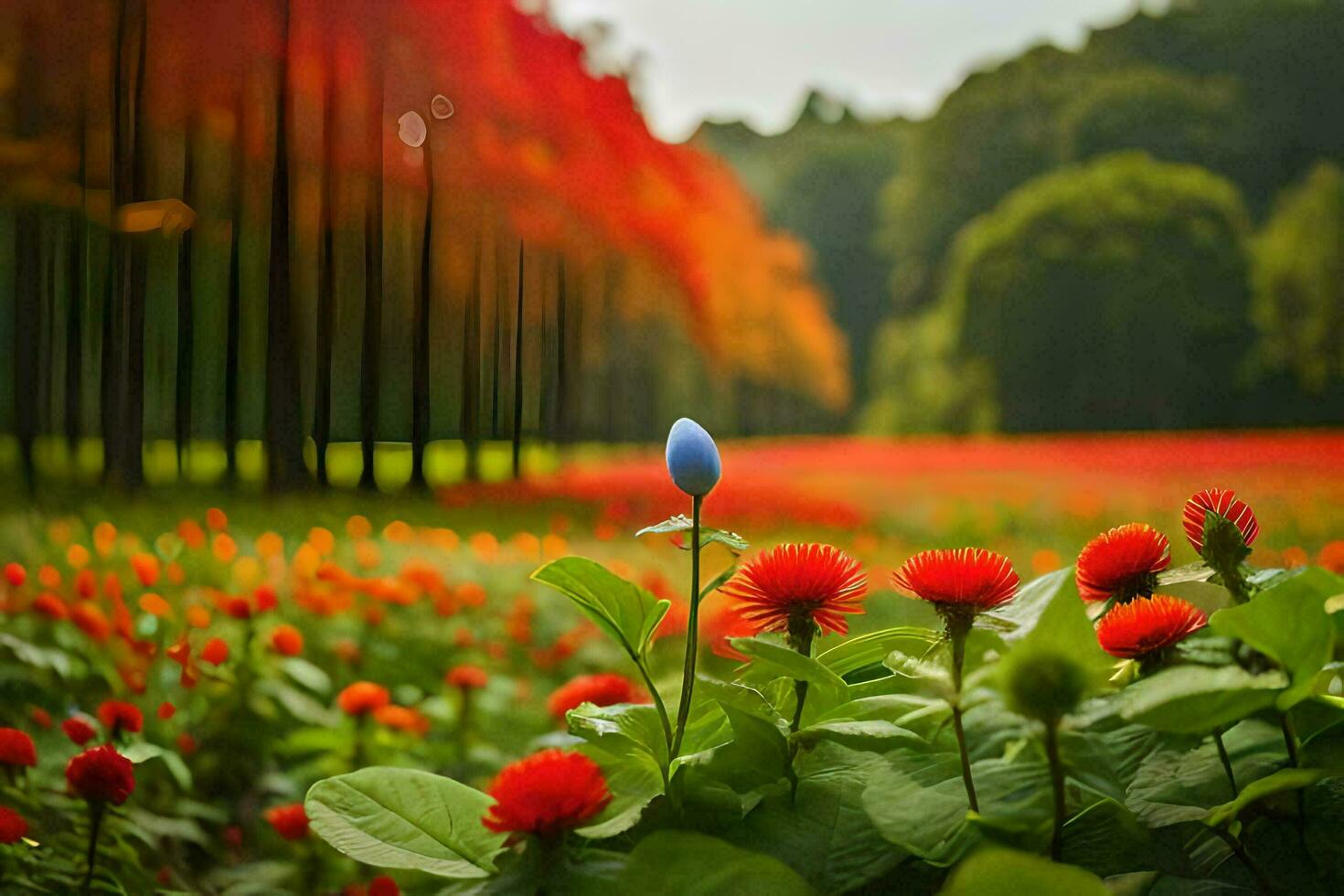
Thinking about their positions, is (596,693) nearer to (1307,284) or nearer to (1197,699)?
(1197,699)

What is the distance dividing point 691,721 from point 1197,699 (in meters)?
0.16

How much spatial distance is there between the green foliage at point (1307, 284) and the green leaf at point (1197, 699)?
1.30 meters

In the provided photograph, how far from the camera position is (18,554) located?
99 cm

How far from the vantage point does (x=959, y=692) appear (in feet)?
0.86

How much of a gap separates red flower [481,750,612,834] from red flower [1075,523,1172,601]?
174 millimetres

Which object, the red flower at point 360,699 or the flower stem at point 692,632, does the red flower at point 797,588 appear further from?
the red flower at point 360,699

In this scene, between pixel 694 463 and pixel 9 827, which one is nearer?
pixel 694 463

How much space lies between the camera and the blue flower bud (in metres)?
0.30

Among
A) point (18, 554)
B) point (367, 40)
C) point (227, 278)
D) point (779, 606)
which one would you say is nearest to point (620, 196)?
point (367, 40)

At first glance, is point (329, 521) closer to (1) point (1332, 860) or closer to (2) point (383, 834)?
(2) point (383, 834)

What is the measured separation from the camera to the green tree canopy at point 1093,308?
1462 millimetres

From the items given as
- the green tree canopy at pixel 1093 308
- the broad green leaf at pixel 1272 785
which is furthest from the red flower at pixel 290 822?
the green tree canopy at pixel 1093 308

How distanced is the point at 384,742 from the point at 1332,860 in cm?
67

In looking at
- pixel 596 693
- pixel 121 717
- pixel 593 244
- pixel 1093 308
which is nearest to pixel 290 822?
pixel 121 717
